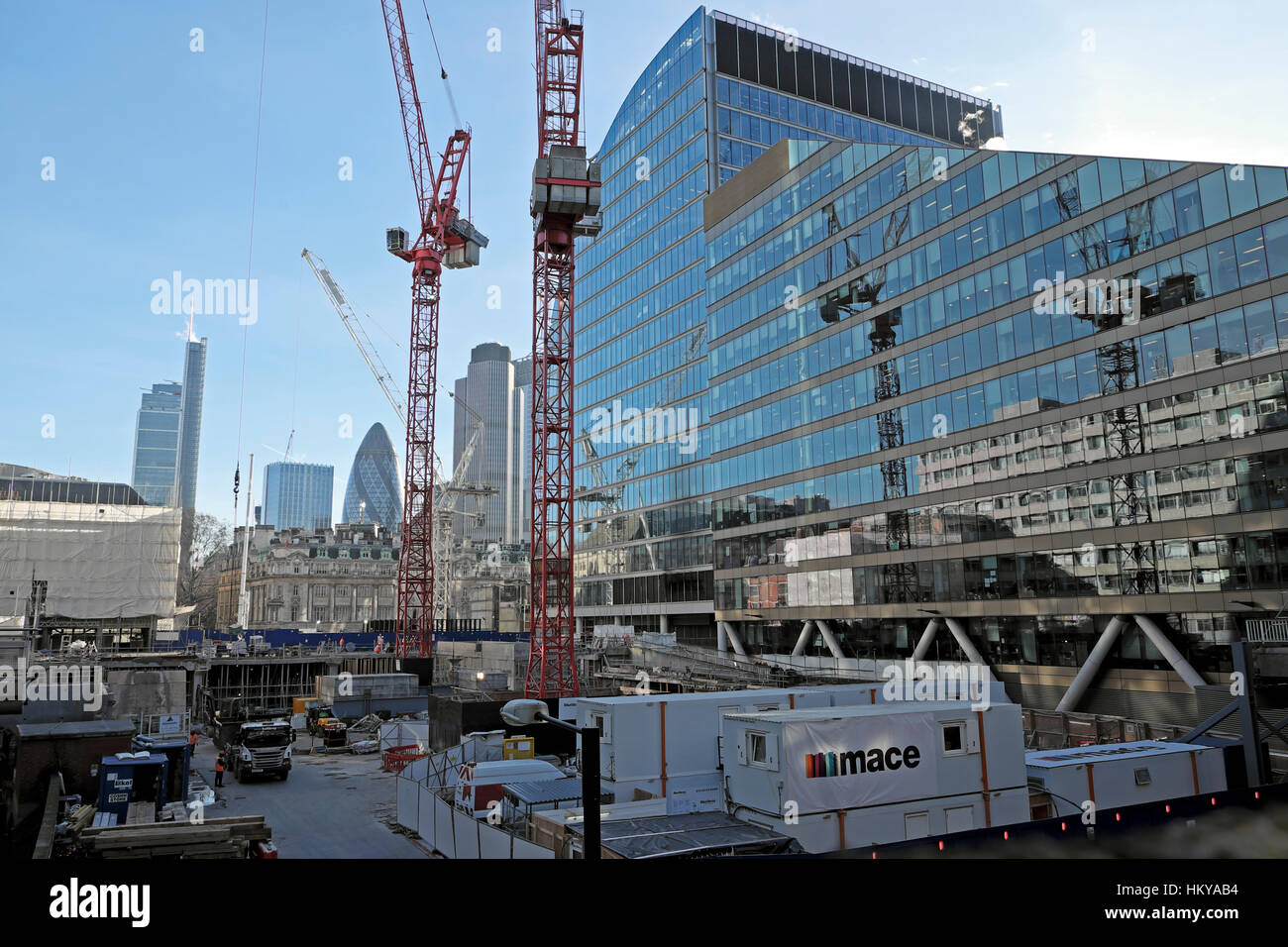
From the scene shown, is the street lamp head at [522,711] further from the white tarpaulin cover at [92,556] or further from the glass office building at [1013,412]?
the white tarpaulin cover at [92,556]

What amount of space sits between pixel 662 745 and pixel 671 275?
7306cm

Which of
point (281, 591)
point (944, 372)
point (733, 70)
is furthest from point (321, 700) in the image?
point (281, 591)

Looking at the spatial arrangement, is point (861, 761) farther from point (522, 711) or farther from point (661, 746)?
point (522, 711)

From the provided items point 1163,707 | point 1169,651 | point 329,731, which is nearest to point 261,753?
point 329,731

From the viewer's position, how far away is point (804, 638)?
61625 millimetres

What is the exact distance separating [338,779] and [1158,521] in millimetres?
38022

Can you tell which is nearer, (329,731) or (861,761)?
(861,761)

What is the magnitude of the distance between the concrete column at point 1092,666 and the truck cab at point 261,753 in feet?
119

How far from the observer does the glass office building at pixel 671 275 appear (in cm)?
8544

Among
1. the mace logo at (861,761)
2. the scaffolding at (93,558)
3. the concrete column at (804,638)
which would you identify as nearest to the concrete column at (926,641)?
the concrete column at (804,638)

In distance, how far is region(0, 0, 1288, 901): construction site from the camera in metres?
16.7

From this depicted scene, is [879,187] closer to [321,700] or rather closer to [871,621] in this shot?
[871,621]

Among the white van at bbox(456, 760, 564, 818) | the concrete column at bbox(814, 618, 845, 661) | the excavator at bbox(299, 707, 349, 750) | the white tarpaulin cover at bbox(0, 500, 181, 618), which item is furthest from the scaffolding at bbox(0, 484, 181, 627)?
the white van at bbox(456, 760, 564, 818)

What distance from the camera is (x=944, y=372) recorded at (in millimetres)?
50844
